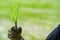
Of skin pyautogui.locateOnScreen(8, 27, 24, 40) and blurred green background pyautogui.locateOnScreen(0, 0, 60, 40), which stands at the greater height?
blurred green background pyautogui.locateOnScreen(0, 0, 60, 40)

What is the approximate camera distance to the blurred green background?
1.98 m

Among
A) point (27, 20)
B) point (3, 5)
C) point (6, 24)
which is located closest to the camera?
point (6, 24)

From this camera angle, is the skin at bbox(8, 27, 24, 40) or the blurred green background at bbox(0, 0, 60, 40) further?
the blurred green background at bbox(0, 0, 60, 40)

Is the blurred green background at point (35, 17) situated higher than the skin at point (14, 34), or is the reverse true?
the blurred green background at point (35, 17)

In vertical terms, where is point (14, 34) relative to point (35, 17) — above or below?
below

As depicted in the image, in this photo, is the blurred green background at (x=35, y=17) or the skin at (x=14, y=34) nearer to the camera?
the skin at (x=14, y=34)

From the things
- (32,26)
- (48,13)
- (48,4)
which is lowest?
(32,26)

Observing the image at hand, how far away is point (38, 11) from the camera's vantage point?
222 centimetres

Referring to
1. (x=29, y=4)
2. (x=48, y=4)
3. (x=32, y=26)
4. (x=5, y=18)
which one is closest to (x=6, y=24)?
(x=5, y=18)

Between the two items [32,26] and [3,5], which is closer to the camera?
[32,26]

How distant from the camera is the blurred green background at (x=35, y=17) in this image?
1977mm

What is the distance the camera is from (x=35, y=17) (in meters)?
2.17

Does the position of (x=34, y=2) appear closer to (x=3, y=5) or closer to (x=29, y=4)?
(x=29, y=4)

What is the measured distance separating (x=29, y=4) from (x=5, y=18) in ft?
1.37
